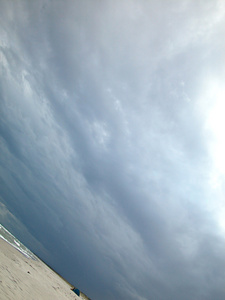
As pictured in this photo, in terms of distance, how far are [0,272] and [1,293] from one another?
24.8 feet

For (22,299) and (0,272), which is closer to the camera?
(22,299)

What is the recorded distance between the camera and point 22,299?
1694cm

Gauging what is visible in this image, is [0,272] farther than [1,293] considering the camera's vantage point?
Yes

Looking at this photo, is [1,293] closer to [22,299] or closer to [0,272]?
[22,299]

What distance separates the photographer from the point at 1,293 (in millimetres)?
15320

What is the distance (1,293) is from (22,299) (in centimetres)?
265

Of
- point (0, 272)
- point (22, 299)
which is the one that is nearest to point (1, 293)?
point (22, 299)

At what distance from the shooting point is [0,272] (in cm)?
2139

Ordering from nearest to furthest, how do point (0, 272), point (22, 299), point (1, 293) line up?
1. point (1, 293)
2. point (22, 299)
3. point (0, 272)

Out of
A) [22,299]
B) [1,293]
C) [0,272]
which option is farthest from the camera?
[0,272]

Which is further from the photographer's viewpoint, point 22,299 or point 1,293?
point 22,299

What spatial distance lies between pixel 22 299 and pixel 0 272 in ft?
21.6
